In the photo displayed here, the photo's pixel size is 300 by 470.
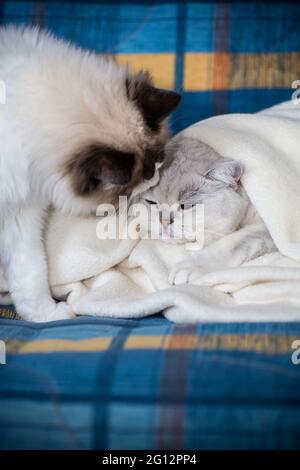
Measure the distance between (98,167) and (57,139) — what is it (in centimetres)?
14

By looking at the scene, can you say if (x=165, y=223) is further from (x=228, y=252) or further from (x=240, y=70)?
(x=240, y=70)

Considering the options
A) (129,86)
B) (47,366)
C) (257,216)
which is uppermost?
(129,86)

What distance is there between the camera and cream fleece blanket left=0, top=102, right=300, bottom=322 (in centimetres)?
136

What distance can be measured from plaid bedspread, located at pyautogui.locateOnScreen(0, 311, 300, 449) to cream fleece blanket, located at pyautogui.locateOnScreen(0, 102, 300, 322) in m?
0.19

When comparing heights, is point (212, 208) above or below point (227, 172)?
below

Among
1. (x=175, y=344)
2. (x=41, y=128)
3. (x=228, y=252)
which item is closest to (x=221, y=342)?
(x=175, y=344)

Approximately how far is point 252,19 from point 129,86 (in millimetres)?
852

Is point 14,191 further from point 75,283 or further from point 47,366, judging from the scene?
point 47,366

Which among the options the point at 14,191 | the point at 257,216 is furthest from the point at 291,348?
the point at 14,191

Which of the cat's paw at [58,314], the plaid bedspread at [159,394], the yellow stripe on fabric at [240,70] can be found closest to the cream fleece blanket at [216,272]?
the cat's paw at [58,314]

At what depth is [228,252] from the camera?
5.06 feet

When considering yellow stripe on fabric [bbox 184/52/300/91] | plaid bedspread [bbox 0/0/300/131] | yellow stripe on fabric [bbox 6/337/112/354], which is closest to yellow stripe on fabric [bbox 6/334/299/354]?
yellow stripe on fabric [bbox 6/337/112/354]

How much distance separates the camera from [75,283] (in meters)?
1.59
